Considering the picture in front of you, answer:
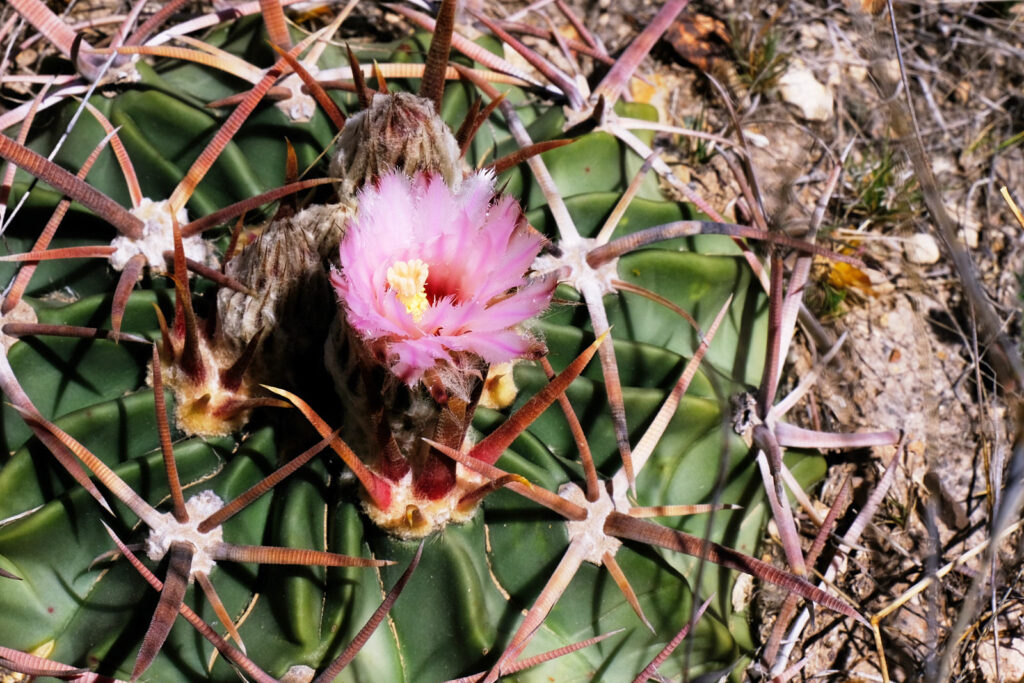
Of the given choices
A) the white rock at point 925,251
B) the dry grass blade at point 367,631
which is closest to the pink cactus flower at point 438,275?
the dry grass blade at point 367,631

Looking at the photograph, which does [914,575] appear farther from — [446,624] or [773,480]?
[446,624]

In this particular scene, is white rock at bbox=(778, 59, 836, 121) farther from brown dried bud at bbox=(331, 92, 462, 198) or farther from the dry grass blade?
the dry grass blade

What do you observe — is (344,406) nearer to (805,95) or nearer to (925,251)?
(925,251)

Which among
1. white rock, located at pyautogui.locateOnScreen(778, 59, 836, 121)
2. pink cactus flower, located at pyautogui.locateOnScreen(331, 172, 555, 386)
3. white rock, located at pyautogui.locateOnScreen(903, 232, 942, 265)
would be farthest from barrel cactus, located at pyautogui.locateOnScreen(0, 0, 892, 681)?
white rock, located at pyautogui.locateOnScreen(778, 59, 836, 121)

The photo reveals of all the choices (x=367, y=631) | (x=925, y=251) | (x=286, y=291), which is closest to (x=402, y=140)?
(x=286, y=291)

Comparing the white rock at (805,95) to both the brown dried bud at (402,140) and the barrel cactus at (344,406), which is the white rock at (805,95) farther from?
the brown dried bud at (402,140)

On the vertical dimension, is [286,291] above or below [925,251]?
above

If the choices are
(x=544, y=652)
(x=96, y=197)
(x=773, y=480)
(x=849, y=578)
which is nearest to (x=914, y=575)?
(x=849, y=578)
